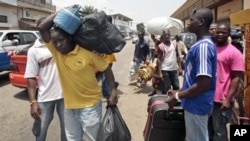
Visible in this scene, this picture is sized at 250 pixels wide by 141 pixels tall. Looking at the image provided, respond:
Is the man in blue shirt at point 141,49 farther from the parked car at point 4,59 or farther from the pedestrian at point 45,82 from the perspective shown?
the pedestrian at point 45,82

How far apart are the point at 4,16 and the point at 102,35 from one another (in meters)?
29.3

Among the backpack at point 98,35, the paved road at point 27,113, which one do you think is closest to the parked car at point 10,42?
the paved road at point 27,113

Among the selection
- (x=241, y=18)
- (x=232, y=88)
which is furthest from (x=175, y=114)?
(x=241, y=18)

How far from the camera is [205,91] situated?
2541mm

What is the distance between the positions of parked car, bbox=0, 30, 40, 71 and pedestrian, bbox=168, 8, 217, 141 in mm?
8347

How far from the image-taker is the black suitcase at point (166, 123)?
3051mm

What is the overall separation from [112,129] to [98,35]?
802 millimetres

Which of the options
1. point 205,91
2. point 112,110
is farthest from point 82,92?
point 205,91

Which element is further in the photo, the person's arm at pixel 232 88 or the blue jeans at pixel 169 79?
the blue jeans at pixel 169 79

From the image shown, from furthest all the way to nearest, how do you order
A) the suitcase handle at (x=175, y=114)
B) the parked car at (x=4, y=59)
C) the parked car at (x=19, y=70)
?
the parked car at (x=4, y=59)
the parked car at (x=19, y=70)
the suitcase handle at (x=175, y=114)

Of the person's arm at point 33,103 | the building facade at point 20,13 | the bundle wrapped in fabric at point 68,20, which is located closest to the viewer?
the bundle wrapped in fabric at point 68,20

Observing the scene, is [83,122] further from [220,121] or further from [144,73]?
[144,73]

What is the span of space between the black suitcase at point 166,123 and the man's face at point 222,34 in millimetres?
976

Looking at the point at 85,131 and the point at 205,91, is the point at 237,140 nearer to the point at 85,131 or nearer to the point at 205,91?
the point at 205,91
